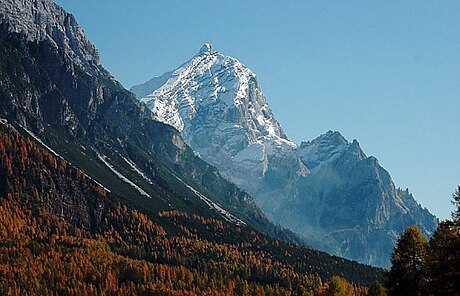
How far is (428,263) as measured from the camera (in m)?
49.5

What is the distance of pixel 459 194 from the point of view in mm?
46031

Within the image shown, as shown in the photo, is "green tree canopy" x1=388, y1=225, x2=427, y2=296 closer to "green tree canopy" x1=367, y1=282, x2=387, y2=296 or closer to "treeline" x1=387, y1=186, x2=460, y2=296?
"treeline" x1=387, y1=186, x2=460, y2=296

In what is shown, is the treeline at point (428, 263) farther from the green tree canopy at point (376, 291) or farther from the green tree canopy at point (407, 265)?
the green tree canopy at point (376, 291)

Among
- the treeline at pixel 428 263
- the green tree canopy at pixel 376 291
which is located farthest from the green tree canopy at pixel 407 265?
the green tree canopy at pixel 376 291

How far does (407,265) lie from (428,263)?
6261 mm

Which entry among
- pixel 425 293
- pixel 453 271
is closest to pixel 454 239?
pixel 453 271

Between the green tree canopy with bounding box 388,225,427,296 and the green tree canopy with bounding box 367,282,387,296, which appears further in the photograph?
the green tree canopy with bounding box 367,282,387,296

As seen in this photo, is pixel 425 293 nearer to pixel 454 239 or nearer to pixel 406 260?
pixel 406 260

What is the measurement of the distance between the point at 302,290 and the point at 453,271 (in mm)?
57995

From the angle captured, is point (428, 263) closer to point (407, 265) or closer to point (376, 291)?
point (407, 265)

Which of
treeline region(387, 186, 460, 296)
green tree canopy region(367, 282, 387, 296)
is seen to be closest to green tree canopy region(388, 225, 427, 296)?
treeline region(387, 186, 460, 296)

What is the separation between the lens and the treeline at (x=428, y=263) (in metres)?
45.8

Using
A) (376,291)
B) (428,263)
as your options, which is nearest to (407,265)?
(428,263)

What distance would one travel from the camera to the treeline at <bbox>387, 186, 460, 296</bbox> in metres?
45.8
